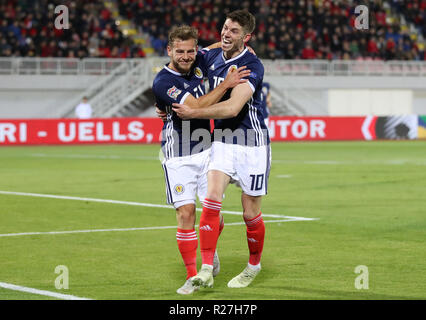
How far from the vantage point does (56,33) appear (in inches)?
1563

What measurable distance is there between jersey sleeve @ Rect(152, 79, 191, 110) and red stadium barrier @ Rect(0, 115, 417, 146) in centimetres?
2708

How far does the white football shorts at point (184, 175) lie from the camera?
7648mm

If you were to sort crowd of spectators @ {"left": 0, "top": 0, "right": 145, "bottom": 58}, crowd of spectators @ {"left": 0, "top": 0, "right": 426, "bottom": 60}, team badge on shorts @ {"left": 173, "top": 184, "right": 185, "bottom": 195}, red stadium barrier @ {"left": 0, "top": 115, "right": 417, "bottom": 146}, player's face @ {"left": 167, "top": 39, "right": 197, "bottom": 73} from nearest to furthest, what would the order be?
player's face @ {"left": 167, "top": 39, "right": 197, "bottom": 73}, team badge on shorts @ {"left": 173, "top": 184, "right": 185, "bottom": 195}, red stadium barrier @ {"left": 0, "top": 115, "right": 417, "bottom": 146}, crowd of spectators @ {"left": 0, "top": 0, "right": 145, "bottom": 58}, crowd of spectators @ {"left": 0, "top": 0, "right": 426, "bottom": 60}

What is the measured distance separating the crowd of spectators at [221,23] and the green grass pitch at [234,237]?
1919 cm

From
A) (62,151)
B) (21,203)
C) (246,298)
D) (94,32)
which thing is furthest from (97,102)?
(246,298)

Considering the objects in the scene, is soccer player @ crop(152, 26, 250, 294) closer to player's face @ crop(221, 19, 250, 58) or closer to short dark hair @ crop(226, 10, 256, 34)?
player's face @ crop(221, 19, 250, 58)

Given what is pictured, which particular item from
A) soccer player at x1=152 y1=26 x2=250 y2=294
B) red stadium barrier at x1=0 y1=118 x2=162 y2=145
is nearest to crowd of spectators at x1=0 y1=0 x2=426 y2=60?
red stadium barrier at x1=0 y1=118 x2=162 y2=145

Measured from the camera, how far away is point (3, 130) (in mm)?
34438

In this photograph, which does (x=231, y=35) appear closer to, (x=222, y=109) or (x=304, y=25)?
(x=222, y=109)

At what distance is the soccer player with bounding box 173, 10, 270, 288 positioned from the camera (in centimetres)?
766

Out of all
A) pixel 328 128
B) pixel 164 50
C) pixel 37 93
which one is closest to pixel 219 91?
pixel 328 128

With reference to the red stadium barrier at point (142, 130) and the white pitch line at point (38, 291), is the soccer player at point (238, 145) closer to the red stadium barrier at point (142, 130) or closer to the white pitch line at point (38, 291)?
the white pitch line at point (38, 291)

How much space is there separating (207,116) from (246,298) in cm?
155
